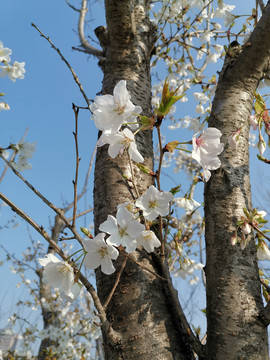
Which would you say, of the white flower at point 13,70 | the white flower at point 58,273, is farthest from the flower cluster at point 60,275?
the white flower at point 13,70

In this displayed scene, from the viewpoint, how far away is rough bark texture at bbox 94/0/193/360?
0.76 meters

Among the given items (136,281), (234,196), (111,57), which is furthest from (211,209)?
(111,57)

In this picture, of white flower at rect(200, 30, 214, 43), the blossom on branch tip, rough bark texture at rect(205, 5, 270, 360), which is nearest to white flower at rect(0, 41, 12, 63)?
rough bark texture at rect(205, 5, 270, 360)

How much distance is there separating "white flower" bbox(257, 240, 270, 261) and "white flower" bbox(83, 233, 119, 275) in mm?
546

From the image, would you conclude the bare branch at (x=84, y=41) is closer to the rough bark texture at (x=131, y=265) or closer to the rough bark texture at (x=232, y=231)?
the rough bark texture at (x=131, y=265)

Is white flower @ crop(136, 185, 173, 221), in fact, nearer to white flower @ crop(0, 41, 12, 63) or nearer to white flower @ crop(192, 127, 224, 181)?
white flower @ crop(192, 127, 224, 181)

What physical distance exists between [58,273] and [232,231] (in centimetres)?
51

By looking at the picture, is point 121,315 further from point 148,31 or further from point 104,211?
point 148,31

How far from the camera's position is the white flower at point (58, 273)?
29.2 inches

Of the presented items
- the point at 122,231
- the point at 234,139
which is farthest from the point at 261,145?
the point at 122,231

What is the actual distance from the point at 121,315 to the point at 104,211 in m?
0.31

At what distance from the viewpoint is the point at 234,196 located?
98 cm

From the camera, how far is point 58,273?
2.48ft

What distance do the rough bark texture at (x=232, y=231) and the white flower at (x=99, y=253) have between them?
0.33 metres
